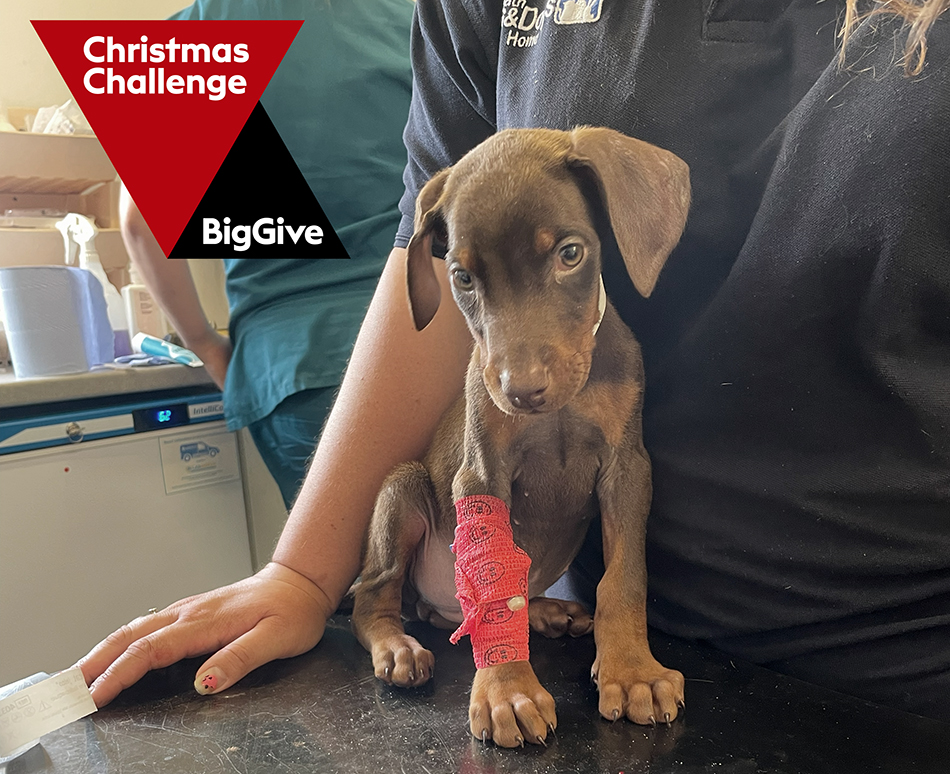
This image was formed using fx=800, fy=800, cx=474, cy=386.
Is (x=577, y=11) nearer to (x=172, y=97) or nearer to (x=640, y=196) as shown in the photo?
(x=640, y=196)

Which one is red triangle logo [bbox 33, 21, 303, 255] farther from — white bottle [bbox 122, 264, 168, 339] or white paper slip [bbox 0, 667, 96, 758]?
white paper slip [bbox 0, 667, 96, 758]

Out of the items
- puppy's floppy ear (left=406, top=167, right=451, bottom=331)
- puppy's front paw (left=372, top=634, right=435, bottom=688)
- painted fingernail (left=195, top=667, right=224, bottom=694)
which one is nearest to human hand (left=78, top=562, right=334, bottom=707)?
painted fingernail (left=195, top=667, right=224, bottom=694)

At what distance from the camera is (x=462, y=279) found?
1.95 ft

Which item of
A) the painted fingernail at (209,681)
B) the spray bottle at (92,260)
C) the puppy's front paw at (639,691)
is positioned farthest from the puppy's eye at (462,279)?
the spray bottle at (92,260)

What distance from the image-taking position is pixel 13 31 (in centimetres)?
264

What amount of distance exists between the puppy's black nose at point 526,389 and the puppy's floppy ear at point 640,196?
0.36ft

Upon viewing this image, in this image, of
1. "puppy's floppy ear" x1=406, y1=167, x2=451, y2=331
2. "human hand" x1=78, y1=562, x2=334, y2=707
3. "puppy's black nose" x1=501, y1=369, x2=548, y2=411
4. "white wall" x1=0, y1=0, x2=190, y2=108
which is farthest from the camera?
"white wall" x1=0, y1=0, x2=190, y2=108

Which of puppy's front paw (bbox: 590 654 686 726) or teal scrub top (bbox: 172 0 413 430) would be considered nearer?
puppy's front paw (bbox: 590 654 686 726)

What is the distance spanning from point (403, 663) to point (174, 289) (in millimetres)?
1576

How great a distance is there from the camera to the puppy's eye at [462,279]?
0.59m

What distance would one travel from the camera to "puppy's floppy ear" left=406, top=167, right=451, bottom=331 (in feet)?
2.11

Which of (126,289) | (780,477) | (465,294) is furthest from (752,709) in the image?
(126,289)

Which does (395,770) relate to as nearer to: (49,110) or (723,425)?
(723,425)

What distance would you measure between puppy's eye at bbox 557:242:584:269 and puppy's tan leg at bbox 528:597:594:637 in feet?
1.28
